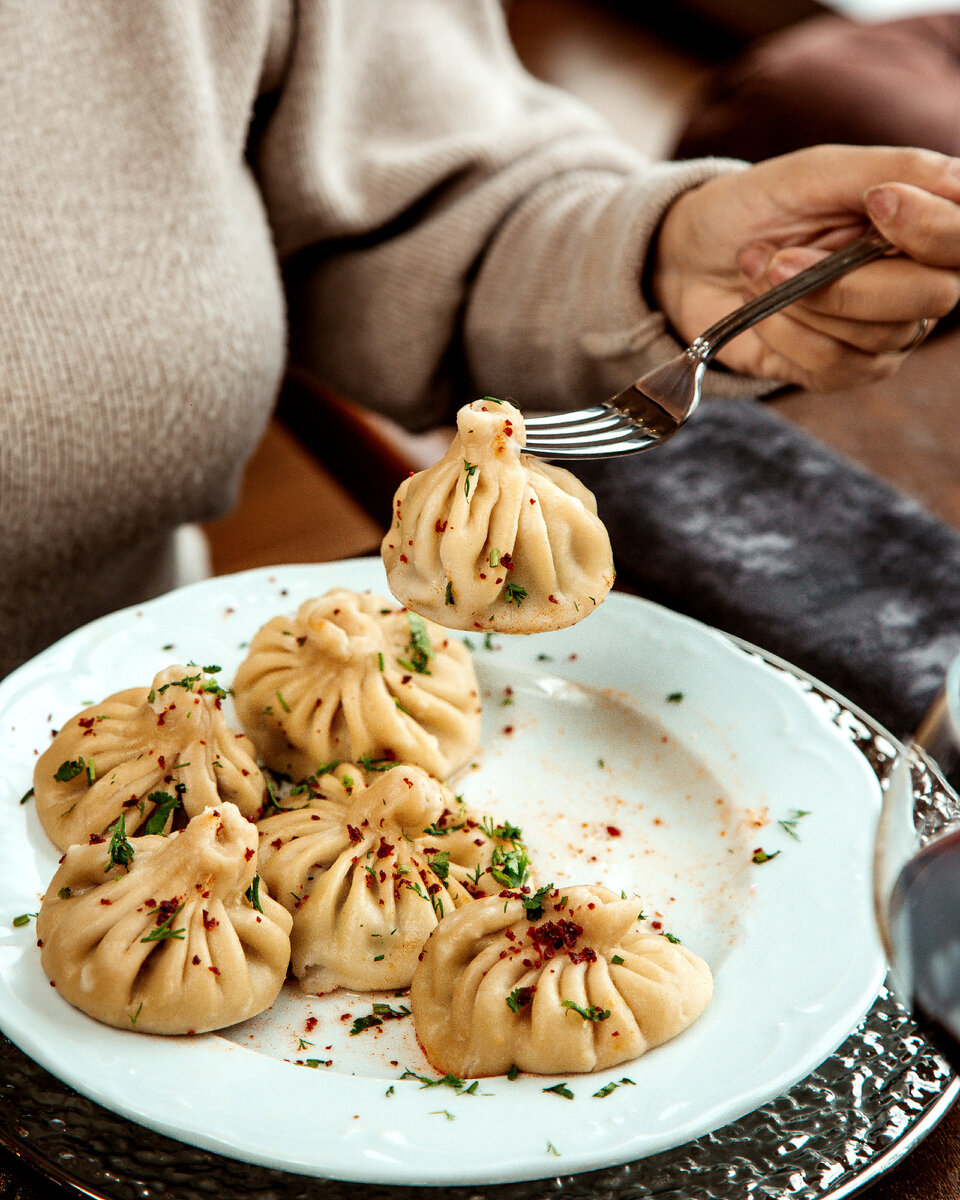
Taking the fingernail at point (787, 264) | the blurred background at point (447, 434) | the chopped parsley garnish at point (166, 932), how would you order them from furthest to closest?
1. the blurred background at point (447, 434)
2. the fingernail at point (787, 264)
3. the chopped parsley garnish at point (166, 932)

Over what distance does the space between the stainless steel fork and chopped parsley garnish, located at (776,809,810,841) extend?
40cm

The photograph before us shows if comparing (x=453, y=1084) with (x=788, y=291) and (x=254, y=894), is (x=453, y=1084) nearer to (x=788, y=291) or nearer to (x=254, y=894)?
(x=254, y=894)

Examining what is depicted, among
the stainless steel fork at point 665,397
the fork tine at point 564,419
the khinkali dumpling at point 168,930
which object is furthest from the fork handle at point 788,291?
the khinkali dumpling at point 168,930

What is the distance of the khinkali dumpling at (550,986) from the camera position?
947 mm

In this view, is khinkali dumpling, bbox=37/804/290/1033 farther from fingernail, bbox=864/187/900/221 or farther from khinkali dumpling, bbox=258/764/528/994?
fingernail, bbox=864/187/900/221

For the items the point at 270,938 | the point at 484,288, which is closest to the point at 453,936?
the point at 270,938

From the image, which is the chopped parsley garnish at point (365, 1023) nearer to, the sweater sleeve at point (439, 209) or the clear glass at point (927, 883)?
the clear glass at point (927, 883)

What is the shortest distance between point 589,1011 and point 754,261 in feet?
2.98

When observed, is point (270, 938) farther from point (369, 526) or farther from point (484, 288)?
point (369, 526)

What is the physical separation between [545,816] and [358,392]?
990mm

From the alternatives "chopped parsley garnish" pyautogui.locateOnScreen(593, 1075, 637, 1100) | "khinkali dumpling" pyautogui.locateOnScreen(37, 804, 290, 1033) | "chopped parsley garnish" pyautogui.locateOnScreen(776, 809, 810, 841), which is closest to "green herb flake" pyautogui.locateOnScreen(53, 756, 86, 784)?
"khinkali dumpling" pyautogui.locateOnScreen(37, 804, 290, 1033)

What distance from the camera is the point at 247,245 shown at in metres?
1.63

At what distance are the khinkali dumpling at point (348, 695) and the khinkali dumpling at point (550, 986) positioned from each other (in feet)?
0.94

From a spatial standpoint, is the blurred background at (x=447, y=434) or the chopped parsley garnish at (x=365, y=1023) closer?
the chopped parsley garnish at (x=365, y=1023)
